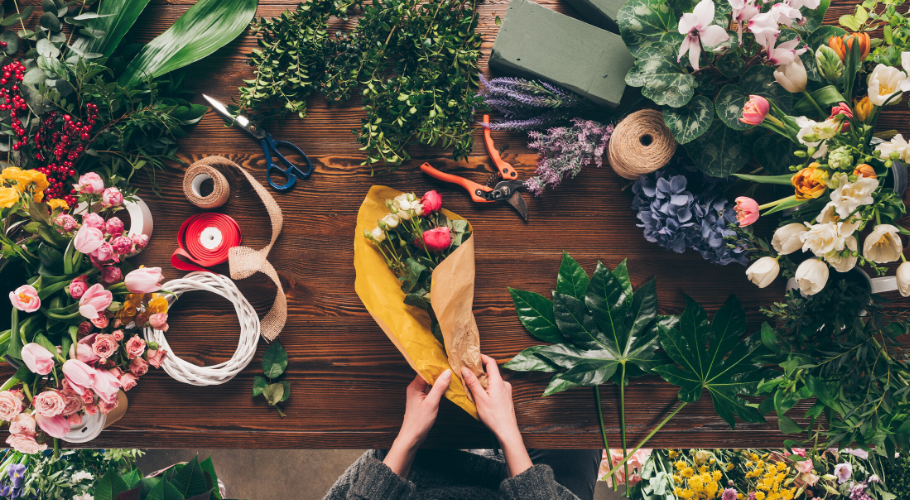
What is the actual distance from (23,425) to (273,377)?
20.6 inches

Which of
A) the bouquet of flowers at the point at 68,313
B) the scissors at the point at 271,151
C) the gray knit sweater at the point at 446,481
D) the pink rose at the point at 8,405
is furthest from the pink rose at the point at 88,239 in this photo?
the gray knit sweater at the point at 446,481

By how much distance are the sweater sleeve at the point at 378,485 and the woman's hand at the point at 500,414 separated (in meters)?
0.27

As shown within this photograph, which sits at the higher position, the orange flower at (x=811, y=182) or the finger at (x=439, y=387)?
the orange flower at (x=811, y=182)

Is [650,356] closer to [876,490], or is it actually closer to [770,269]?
[770,269]

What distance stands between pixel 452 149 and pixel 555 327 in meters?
0.59

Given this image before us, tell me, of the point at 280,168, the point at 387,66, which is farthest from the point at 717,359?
the point at 280,168

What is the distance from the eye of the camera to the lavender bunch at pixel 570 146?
1.24 m

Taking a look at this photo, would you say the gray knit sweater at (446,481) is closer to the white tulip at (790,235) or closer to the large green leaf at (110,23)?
the white tulip at (790,235)

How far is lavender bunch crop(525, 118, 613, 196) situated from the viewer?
4.08 feet

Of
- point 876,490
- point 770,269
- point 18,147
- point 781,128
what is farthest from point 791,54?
point 18,147

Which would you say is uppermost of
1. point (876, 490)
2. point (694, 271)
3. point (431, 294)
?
point (431, 294)

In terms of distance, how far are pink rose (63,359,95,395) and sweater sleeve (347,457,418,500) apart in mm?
645

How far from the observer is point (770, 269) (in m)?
0.96

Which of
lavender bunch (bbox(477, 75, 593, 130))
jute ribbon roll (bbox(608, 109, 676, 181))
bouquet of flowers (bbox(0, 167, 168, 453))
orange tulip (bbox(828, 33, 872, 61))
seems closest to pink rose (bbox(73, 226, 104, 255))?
bouquet of flowers (bbox(0, 167, 168, 453))
